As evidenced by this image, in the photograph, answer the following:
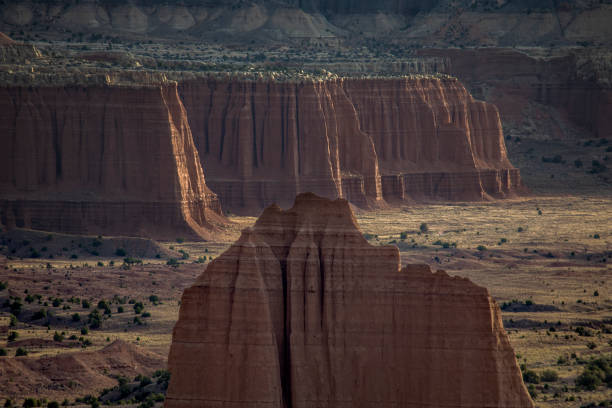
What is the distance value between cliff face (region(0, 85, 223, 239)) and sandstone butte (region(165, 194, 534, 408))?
51.3 metres

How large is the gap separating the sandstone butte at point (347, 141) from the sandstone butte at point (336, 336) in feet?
201

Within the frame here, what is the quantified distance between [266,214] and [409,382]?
544 cm

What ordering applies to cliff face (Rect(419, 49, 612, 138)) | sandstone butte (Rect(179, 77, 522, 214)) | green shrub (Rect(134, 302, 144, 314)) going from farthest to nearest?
1. cliff face (Rect(419, 49, 612, 138))
2. sandstone butte (Rect(179, 77, 522, 214))
3. green shrub (Rect(134, 302, 144, 314))

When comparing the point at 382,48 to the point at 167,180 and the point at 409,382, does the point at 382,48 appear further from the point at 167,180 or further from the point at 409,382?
the point at 409,382

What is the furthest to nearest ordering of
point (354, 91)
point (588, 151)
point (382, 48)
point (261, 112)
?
point (382, 48), point (588, 151), point (354, 91), point (261, 112)

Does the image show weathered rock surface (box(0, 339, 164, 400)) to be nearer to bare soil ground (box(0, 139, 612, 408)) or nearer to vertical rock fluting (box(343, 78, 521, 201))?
bare soil ground (box(0, 139, 612, 408))

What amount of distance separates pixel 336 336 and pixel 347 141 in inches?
2775

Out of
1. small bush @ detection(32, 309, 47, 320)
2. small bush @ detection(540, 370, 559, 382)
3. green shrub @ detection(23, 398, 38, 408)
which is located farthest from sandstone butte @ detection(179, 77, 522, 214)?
green shrub @ detection(23, 398, 38, 408)

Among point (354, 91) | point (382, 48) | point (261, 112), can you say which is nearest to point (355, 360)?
point (261, 112)

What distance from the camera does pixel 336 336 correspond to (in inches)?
1636

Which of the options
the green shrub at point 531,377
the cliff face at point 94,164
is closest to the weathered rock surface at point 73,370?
the green shrub at point 531,377

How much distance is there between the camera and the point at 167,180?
305ft

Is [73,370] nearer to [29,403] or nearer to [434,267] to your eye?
[29,403]

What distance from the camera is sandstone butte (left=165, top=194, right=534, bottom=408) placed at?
1612 inches
